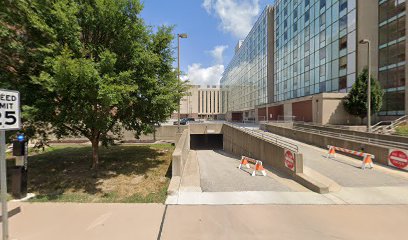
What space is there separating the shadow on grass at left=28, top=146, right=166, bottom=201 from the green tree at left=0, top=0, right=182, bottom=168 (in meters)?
2.22

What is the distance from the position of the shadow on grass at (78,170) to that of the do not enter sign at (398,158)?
11.5 metres

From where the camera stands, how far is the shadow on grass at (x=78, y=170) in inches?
308

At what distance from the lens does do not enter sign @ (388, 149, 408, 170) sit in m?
10.0

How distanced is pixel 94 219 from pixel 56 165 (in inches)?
285

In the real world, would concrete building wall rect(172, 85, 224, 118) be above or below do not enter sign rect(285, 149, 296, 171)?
above

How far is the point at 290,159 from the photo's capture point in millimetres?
9617

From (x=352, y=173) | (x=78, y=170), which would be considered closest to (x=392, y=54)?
(x=352, y=173)

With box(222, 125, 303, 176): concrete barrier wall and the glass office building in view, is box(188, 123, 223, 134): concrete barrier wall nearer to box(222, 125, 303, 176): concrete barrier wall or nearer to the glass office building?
box(222, 125, 303, 176): concrete barrier wall

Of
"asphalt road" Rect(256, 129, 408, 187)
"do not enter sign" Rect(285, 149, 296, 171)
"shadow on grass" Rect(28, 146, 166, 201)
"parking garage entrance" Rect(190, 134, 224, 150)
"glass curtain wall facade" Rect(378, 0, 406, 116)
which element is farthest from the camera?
"parking garage entrance" Rect(190, 134, 224, 150)

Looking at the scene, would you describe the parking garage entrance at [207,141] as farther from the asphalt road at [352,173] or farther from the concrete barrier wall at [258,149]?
the asphalt road at [352,173]

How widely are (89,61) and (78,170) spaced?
18.2 ft

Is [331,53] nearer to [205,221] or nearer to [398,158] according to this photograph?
[398,158]

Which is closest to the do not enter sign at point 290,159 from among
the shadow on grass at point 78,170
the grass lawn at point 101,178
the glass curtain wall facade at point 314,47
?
the grass lawn at point 101,178

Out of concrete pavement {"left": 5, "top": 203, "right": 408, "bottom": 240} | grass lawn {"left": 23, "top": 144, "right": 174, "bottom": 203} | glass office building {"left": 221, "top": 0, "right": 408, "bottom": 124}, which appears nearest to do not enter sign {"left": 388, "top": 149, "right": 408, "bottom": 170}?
concrete pavement {"left": 5, "top": 203, "right": 408, "bottom": 240}
